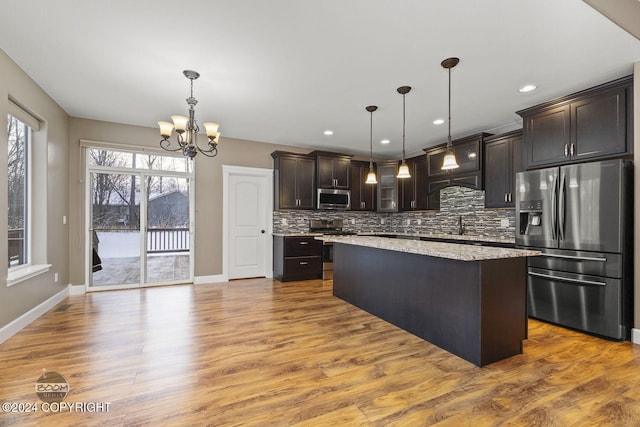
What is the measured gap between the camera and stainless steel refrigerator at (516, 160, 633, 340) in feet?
9.00

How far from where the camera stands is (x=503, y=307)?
2.42m

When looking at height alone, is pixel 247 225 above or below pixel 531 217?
below

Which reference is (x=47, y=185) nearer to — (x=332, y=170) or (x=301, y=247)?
(x=301, y=247)

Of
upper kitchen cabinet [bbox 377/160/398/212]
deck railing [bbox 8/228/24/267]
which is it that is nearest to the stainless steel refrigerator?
upper kitchen cabinet [bbox 377/160/398/212]

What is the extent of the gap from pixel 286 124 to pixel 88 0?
9.31 ft

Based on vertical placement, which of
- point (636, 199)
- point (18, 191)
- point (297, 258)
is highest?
point (18, 191)

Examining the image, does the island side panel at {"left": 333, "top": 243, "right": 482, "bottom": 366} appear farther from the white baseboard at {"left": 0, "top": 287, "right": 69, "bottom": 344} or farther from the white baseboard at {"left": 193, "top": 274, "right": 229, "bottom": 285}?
the white baseboard at {"left": 0, "top": 287, "right": 69, "bottom": 344}

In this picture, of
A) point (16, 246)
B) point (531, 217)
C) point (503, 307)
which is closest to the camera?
point (503, 307)

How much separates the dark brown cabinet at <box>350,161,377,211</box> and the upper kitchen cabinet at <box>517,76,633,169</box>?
310cm

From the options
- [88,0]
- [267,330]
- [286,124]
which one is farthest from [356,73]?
[267,330]

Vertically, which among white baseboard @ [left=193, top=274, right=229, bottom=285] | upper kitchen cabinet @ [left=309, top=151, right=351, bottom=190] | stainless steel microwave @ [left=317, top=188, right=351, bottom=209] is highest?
upper kitchen cabinet @ [left=309, top=151, right=351, bottom=190]

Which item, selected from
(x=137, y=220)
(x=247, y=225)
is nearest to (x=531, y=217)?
(x=247, y=225)

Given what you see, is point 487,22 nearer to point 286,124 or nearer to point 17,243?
point 286,124

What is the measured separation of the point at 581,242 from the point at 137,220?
19.1 feet
